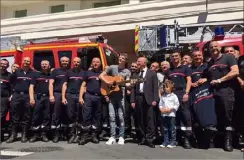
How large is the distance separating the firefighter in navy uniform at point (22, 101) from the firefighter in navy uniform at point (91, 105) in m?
1.31

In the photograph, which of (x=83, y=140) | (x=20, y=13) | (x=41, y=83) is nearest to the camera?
(x=83, y=140)

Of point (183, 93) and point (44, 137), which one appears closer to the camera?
point (183, 93)

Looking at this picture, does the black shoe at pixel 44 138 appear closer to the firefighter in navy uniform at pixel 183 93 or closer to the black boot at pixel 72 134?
the black boot at pixel 72 134

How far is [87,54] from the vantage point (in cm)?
851

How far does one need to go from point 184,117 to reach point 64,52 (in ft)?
12.4

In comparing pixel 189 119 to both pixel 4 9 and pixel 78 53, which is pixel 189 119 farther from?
pixel 4 9

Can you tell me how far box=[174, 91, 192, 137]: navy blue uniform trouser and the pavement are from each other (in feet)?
1.24

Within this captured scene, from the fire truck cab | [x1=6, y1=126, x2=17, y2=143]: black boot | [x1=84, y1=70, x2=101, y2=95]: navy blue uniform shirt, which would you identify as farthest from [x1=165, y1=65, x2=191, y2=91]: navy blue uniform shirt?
[x1=6, y1=126, x2=17, y2=143]: black boot

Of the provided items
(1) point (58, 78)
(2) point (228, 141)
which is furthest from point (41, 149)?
(2) point (228, 141)

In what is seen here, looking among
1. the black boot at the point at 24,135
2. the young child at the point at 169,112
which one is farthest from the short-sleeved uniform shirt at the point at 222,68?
the black boot at the point at 24,135

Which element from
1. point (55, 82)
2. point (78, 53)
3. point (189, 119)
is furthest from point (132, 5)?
point (189, 119)

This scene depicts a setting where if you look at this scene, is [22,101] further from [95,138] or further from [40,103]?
[95,138]

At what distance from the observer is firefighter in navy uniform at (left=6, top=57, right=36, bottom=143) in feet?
24.7

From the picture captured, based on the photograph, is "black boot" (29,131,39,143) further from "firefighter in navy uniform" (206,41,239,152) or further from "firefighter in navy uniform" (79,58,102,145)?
"firefighter in navy uniform" (206,41,239,152)
